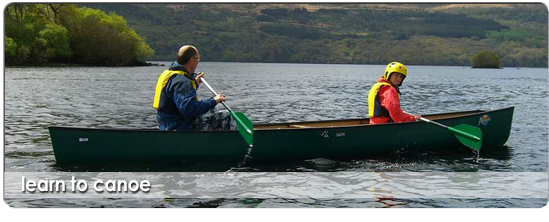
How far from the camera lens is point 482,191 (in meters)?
9.63

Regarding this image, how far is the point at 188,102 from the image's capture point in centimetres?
981

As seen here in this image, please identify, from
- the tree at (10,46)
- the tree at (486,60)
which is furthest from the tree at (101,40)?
the tree at (486,60)

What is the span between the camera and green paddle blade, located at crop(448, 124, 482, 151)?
11969mm

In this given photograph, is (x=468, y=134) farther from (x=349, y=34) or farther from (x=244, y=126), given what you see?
(x=349, y=34)

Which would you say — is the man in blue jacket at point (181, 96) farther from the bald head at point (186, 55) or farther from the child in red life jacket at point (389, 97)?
the child in red life jacket at point (389, 97)

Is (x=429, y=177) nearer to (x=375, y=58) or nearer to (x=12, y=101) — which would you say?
(x=12, y=101)

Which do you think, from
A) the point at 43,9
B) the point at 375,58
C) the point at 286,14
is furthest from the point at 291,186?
the point at 286,14

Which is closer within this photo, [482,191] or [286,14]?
[482,191]

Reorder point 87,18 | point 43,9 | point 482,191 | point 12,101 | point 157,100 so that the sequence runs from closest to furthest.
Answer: point 482,191, point 157,100, point 12,101, point 43,9, point 87,18

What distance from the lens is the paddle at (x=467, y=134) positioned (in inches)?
472

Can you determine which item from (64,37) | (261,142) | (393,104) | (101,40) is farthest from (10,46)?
(393,104)

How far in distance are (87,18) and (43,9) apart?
6494 mm

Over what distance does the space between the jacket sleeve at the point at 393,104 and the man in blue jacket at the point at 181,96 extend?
334 cm

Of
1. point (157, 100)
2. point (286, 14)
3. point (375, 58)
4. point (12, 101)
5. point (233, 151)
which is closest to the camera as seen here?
point (157, 100)
